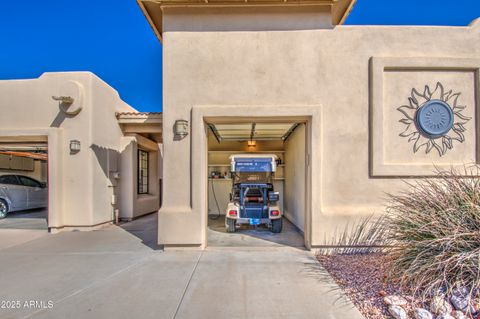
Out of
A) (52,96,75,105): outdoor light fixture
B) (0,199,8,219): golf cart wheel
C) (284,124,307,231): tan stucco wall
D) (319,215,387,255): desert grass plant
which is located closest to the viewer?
(319,215,387,255): desert grass plant

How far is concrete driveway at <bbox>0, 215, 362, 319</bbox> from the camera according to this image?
3.18m

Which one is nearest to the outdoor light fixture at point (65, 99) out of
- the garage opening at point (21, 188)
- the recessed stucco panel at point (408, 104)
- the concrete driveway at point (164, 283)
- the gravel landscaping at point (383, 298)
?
the garage opening at point (21, 188)

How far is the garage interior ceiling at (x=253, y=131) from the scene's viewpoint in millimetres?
7770

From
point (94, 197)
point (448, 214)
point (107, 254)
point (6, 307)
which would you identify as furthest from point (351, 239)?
point (94, 197)

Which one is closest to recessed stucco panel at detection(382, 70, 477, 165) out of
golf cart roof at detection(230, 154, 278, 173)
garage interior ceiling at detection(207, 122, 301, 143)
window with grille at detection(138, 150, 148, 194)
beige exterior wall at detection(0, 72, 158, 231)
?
garage interior ceiling at detection(207, 122, 301, 143)

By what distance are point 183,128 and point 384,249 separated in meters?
4.78

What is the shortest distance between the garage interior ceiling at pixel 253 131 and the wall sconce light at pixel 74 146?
371cm

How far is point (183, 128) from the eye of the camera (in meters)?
5.41

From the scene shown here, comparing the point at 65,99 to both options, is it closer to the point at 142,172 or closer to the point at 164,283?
the point at 142,172

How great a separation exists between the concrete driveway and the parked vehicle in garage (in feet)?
16.8

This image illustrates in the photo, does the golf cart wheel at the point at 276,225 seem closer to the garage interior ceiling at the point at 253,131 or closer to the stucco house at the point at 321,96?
the stucco house at the point at 321,96

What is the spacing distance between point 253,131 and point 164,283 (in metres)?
5.90

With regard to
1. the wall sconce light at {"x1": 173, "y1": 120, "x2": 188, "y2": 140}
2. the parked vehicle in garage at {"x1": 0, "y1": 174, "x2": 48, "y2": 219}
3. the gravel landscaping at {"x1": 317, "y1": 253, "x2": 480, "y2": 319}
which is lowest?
the gravel landscaping at {"x1": 317, "y1": 253, "x2": 480, "y2": 319}

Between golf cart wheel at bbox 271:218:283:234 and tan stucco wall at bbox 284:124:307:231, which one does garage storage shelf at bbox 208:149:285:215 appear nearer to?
tan stucco wall at bbox 284:124:307:231
